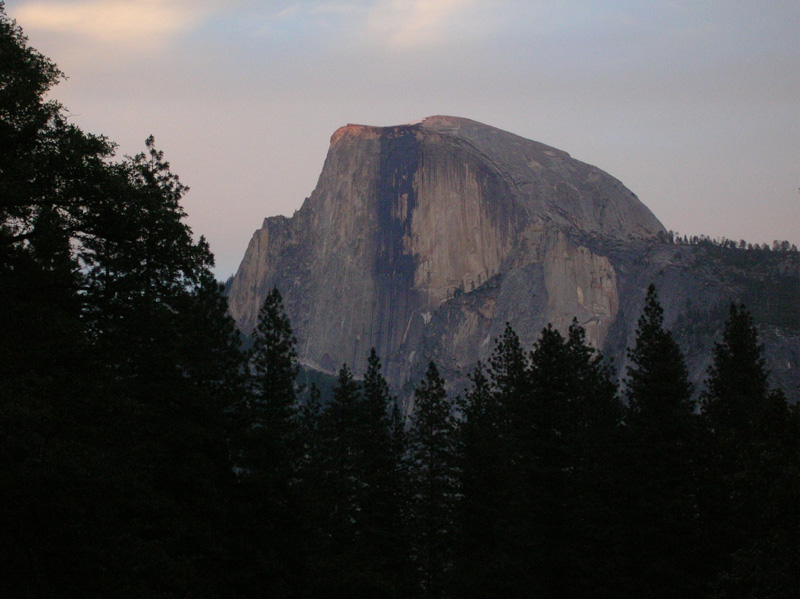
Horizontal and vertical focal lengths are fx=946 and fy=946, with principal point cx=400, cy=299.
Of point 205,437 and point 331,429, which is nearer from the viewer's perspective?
point 205,437

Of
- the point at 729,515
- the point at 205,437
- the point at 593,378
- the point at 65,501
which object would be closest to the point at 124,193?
the point at 65,501

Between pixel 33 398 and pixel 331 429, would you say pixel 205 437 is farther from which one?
pixel 331 429

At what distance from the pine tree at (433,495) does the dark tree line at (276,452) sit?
14 cm

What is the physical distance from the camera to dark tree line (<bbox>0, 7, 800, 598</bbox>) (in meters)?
15.8

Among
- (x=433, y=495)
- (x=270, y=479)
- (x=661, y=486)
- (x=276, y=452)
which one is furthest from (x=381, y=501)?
(x=661, y=486)

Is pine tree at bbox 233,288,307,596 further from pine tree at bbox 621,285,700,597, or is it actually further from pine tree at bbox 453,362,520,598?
pine tree at bbox 621,285,700,597

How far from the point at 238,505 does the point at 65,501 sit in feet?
50.0

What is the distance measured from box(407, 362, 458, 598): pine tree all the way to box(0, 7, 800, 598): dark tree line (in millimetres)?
139

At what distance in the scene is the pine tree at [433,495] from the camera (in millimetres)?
44688

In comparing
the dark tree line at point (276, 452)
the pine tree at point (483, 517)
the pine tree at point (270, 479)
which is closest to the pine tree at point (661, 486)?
the dark tree line at point (276, 452)

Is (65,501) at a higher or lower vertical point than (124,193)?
lower

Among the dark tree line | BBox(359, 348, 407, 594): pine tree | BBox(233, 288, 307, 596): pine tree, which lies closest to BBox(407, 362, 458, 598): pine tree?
the dark tree line

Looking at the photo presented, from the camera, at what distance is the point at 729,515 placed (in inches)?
1359

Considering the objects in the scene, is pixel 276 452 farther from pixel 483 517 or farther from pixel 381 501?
pixel 483 517
